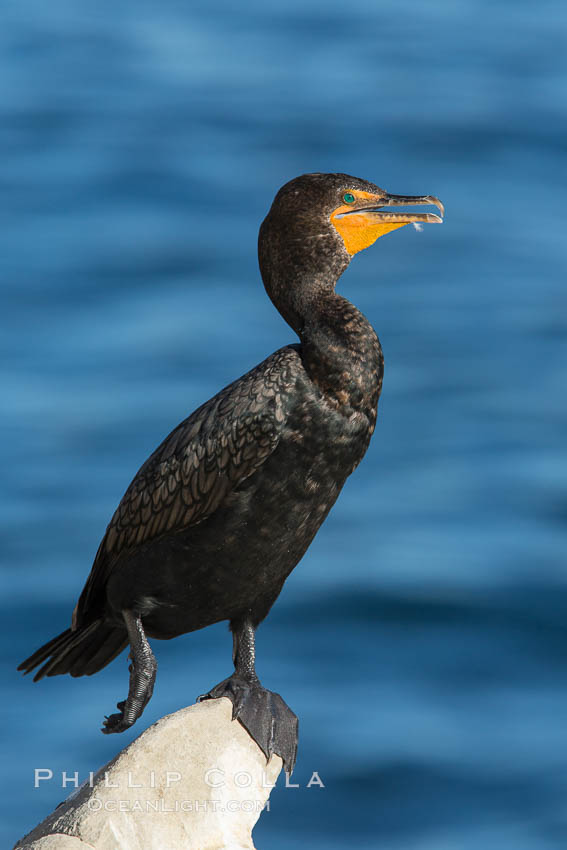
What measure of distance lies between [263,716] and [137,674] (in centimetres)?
54

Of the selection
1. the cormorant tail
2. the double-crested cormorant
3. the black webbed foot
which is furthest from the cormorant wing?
the black webbed foot

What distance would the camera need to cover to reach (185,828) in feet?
22.1

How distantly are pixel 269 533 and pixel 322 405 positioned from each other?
543mm

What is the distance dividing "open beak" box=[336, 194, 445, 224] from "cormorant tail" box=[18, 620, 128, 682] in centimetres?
210

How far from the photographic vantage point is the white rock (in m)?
6.71

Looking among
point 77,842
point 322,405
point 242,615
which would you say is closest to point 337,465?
point 322,405

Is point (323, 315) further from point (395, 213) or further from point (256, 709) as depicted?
point (256, 709)

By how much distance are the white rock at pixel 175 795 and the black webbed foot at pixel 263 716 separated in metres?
0.07

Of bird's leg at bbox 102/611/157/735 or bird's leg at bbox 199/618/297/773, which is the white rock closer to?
bird's leg at bbox 199/618/297/773

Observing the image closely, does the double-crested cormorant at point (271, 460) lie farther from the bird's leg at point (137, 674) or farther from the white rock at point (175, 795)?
the white rock at point (175, 795)

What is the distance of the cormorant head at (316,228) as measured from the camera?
21.9 feet

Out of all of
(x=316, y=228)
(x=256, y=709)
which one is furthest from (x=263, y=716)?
(x=316, y=228)

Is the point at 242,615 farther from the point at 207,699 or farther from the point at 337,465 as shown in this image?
the point at 337,465

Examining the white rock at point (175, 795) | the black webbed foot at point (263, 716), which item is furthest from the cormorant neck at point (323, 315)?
the white rock at point (175, 795)
